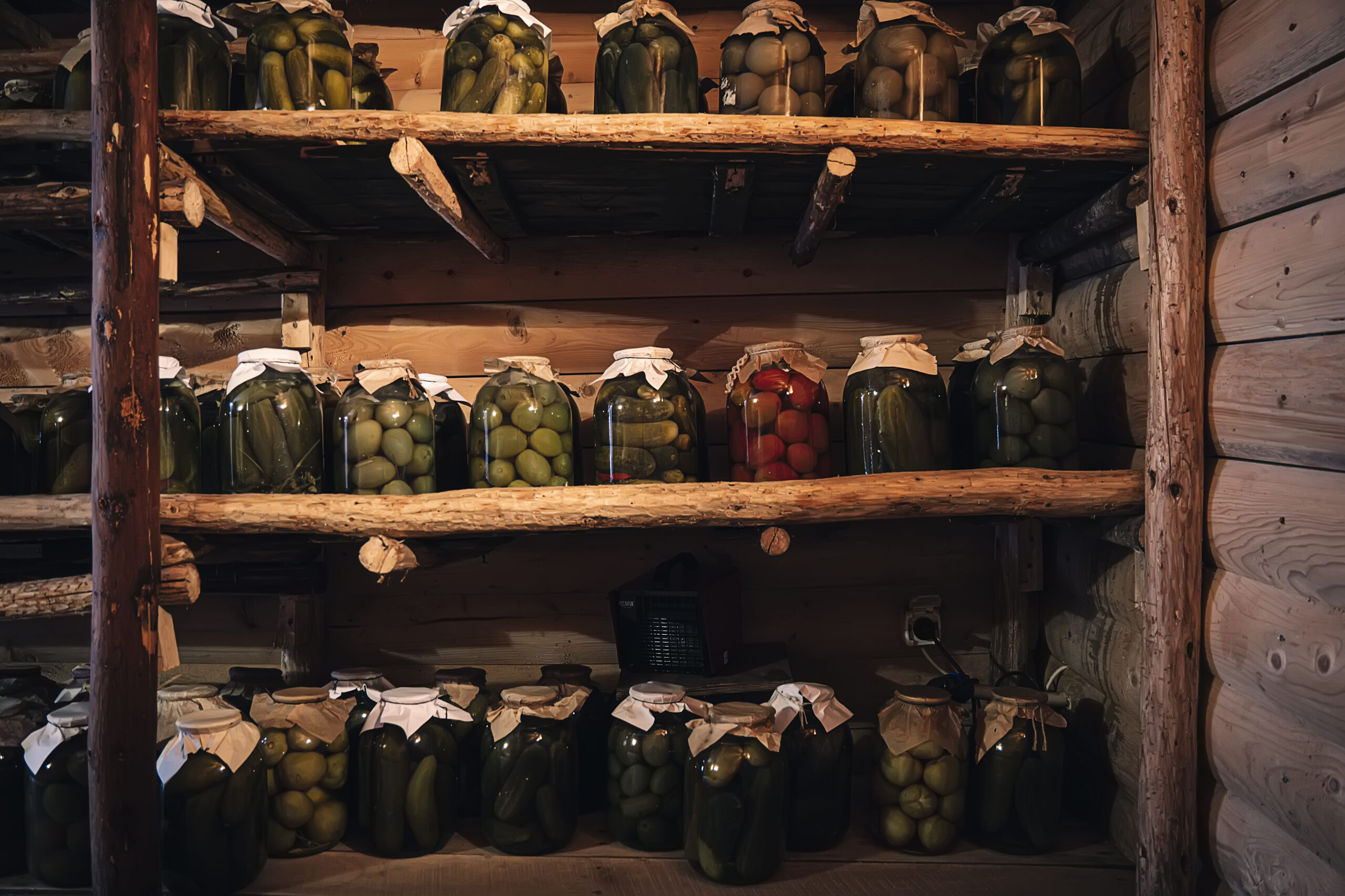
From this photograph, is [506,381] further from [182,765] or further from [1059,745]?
[1059,745]

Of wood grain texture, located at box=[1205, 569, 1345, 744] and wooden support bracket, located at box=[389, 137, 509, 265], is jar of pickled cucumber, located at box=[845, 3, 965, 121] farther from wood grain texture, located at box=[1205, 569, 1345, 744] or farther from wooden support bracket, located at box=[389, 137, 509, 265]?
wood grain texture, located at box=[1205, 569, 1345, 744]

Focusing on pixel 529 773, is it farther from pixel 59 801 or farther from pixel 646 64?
pixel 646 64

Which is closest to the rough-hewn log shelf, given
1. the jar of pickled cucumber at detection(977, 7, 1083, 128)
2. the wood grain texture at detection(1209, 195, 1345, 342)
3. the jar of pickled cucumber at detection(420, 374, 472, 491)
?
the jar of pickled cucumber at detection(420, 374, 472, 491)

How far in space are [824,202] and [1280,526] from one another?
0.86 metres

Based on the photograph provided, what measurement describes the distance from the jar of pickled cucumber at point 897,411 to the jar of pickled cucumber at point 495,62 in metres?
0.74

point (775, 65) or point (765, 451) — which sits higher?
point (775, 65)

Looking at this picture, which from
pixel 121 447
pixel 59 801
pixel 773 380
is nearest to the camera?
pixel 121 447

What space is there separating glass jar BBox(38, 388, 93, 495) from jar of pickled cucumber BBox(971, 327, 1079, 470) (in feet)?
5.19

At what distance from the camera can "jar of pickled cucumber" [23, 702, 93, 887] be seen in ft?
4.73

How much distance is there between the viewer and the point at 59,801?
145 cm

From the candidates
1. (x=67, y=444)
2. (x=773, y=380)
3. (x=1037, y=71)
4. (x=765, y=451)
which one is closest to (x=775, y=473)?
(x=765, y=451)

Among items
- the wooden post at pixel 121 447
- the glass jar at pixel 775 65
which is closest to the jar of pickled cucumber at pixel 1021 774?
the glass jar at pixel 775 65

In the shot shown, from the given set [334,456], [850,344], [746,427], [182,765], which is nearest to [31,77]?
[334,456]

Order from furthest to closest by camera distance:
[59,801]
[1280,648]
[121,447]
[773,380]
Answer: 1. [773,380]
2. [59,801]
3. [121,447]
4. [1280,648]
